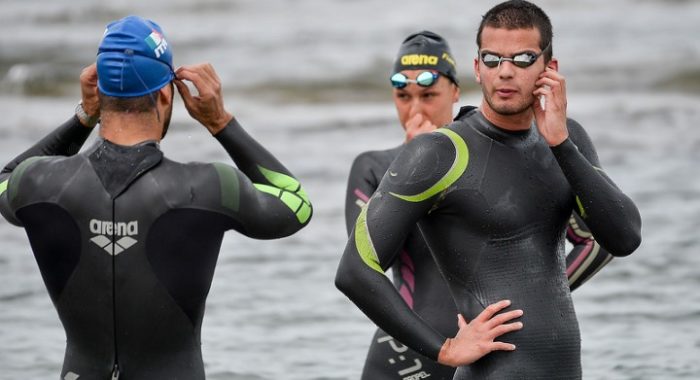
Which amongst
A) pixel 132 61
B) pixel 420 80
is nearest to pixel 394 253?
pixel 132 61

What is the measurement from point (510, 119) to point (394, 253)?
624mm

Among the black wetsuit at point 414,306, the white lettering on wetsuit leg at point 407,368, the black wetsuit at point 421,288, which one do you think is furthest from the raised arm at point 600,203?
the white lettering on wetsuit leg at point 407,368

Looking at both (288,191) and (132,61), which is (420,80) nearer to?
(288,191)

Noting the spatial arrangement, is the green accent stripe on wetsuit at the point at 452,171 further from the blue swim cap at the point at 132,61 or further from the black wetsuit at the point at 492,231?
the blue swim cap at the point at 132,61

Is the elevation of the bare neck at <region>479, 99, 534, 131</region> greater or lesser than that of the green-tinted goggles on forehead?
lesser

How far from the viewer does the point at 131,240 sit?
4.43 meters

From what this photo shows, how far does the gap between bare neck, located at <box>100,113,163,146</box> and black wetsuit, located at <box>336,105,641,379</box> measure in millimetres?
772

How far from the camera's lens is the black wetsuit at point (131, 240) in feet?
14.6

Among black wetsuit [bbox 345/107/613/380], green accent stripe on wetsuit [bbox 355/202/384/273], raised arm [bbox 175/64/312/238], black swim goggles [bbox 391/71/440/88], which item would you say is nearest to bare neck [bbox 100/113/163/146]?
raised arm [bbox 175/64/312/238]

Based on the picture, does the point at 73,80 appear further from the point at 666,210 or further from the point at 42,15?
the point at 666,210

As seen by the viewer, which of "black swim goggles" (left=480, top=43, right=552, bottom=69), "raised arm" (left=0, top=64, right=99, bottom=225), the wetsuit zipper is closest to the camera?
the wetsuit zipper

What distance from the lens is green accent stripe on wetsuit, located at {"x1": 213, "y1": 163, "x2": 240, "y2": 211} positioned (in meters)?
4.47

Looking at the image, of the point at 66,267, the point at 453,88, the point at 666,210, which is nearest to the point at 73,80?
the point at 666,210

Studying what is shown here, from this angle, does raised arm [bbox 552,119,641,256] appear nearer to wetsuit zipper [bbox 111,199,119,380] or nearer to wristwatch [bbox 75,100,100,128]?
wetsuit zipper [bbox 111,199,119,380]
